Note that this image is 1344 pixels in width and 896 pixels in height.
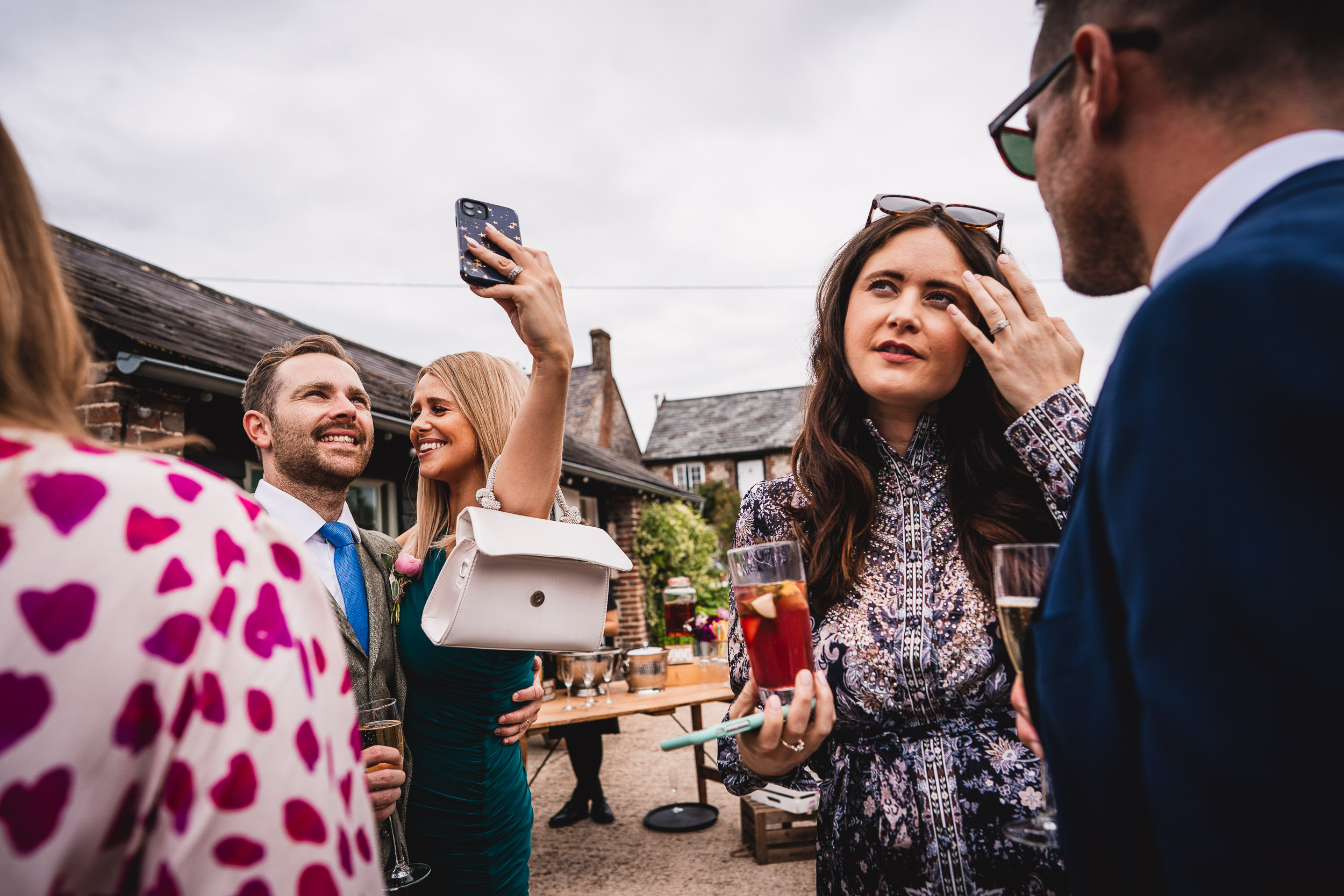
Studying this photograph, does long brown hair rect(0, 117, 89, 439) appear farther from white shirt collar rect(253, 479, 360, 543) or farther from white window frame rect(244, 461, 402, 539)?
white window frame rect(244, 461, 402, 539)

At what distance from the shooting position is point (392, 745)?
167cm

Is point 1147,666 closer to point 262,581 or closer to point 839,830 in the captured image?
point 262,581

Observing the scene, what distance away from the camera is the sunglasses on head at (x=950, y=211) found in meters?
A: 1.75

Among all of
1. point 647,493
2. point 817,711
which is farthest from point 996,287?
point 647,493

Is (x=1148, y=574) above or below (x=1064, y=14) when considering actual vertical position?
below

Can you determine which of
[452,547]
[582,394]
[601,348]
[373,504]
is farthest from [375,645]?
[601,348]

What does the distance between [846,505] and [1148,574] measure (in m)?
1.18

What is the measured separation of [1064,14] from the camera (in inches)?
32.2

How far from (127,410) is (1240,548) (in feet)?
18.3

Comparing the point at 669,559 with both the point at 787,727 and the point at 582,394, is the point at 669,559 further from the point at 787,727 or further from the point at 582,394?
the point at 787,727

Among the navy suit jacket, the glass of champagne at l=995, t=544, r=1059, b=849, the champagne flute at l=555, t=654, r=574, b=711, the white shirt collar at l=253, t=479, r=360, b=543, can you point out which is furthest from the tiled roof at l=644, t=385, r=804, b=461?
the navy suit jacket

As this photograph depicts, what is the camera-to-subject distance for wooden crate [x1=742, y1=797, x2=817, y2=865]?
15.3 ft

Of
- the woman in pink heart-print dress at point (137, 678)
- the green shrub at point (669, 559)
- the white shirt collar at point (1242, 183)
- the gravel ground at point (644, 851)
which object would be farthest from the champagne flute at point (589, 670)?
the green shrub at point (669, 559)

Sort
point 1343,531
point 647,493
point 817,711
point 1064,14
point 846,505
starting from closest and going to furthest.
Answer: point 1343,531 < point 1064,14 < point 817,711 < point 846,505 < point 647,493
